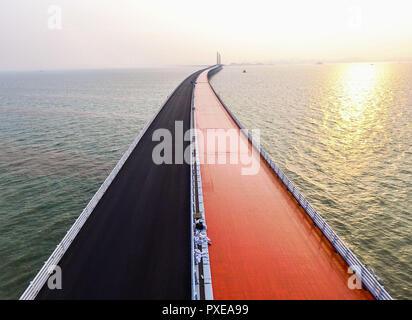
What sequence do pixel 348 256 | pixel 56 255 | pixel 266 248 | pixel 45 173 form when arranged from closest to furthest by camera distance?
pixel 56 255
pixel 348 256
pixel 266 248
pixel 45 173

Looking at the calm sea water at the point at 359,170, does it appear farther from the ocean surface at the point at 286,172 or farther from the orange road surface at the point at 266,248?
the orange road surface at the point at 266,248

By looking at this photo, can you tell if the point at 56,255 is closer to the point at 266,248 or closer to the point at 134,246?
the point at 134,246

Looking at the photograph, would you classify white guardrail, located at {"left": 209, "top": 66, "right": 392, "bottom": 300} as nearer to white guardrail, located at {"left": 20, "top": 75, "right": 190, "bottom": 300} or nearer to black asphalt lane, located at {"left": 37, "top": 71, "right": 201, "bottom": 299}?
black asphalt lane, located at {"left": 37, "top": 71, "right": 201, "bottom": 299}

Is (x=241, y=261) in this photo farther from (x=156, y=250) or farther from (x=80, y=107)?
(x=80, y=107)

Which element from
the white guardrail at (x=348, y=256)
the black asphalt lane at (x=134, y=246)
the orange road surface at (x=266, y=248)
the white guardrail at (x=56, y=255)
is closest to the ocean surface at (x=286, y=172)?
the white guardrail at (x=348, y=256)

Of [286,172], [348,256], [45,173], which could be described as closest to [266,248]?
[348,256]

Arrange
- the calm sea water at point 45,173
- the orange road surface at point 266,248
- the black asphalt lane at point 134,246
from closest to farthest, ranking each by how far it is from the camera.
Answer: the black asphalt lane at point 134,246, the orange road surface at point 266,248, the calm sea water at point 45,173
